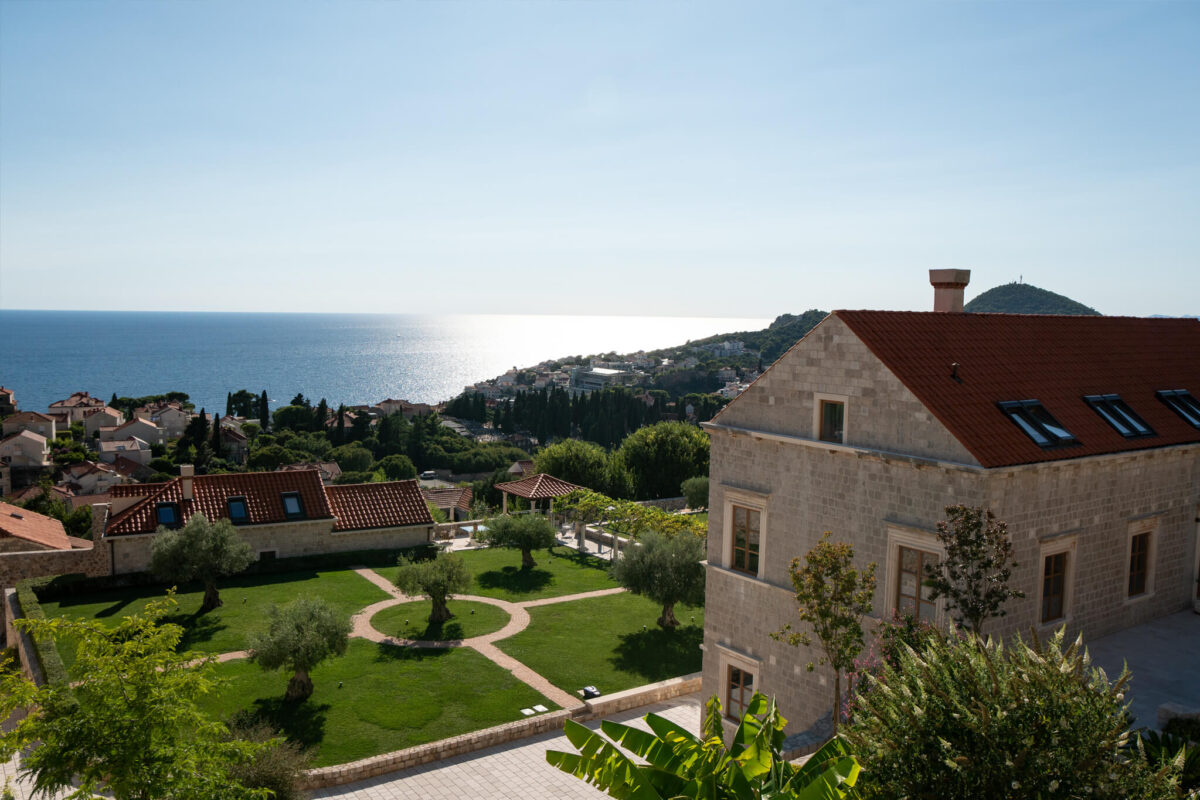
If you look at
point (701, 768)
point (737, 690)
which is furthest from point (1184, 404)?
point (701, 768)

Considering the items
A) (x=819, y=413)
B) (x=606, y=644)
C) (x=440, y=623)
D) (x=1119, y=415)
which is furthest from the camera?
(x=440, y=623)

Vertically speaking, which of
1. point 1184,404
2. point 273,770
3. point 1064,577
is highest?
point 1184,404

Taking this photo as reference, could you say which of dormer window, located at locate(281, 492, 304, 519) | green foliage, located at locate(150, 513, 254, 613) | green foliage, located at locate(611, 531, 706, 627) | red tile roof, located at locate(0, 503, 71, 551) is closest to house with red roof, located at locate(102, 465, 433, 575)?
dormer window, located at locate(281, 492, 304, 519)

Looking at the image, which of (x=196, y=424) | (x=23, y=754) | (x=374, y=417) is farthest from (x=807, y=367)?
(x=374, y=417)

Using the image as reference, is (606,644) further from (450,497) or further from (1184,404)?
(450,497)

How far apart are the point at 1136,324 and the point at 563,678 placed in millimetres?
19637

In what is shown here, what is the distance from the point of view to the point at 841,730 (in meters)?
10.2

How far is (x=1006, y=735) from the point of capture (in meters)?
8.35

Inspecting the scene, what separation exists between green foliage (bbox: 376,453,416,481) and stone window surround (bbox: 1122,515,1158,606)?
3261 inches

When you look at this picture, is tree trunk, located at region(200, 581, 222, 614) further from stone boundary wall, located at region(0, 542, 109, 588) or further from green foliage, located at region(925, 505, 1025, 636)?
green foliage, located at region(925, 505, 1025, 636)

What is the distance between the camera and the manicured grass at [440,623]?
28.7 metres

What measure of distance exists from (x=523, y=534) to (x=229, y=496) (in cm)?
1293

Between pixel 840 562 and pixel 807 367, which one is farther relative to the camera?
pixel 807 367

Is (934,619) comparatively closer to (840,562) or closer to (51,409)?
(840,562)
